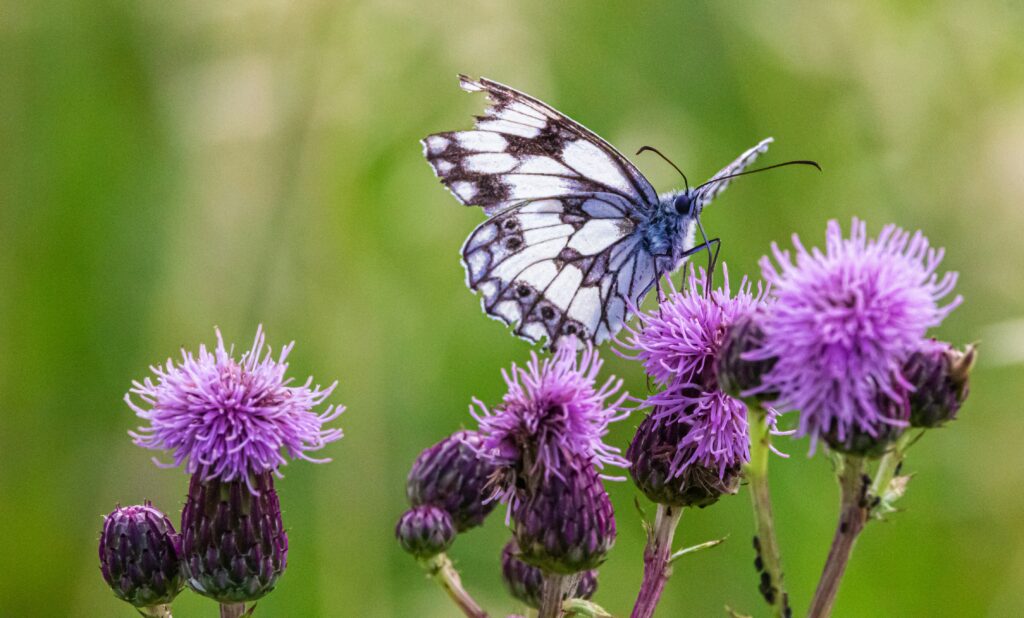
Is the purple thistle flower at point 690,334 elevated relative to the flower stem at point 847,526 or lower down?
elevated

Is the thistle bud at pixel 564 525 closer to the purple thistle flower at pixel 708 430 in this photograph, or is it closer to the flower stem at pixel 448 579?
the purple thistle flower at pixel 708 430

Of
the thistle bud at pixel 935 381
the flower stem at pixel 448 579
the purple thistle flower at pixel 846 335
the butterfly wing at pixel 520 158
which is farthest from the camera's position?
the butterfly wing at pixel 520 158

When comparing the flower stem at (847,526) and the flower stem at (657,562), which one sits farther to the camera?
the flower stem at (657,562)

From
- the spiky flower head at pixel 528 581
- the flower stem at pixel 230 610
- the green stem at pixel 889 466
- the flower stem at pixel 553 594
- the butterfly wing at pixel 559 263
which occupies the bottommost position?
the flower stem at pixel 230 610

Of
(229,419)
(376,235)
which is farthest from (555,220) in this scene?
(229,419)

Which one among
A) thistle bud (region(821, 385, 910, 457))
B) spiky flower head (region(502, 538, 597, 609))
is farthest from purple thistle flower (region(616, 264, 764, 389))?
spiky flower head (region(502, 538, 597, 609))

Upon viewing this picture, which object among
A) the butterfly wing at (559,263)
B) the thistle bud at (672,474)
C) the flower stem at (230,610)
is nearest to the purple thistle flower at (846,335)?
the thistle bud at (672,474)

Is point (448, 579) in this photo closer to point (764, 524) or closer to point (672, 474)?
point (672, 474)
